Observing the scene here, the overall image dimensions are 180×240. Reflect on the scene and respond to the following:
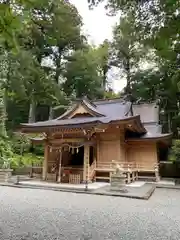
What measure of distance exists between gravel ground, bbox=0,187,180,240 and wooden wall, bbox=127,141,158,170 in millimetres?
6989

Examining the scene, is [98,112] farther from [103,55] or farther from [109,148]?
[103,55]

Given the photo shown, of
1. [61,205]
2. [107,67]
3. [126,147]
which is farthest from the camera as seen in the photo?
[107,67]

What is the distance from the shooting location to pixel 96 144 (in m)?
12.4

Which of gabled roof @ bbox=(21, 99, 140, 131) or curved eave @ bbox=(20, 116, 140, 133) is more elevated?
gabled roof @ bbox=(21, 99, 140, 131)

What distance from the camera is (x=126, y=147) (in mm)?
13727

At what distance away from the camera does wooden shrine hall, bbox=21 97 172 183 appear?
1084 centimetres

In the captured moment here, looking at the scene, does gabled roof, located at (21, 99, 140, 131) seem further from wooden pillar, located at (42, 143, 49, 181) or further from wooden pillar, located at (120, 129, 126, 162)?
wooden pillar, located at (42, 143, 49, 181)

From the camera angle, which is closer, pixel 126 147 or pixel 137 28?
pixel 137 28

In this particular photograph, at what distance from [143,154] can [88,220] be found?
32.0 ft

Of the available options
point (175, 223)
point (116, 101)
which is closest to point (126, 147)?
point (116, 101)

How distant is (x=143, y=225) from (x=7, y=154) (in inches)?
118

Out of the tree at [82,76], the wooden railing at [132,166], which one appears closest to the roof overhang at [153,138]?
the wooden railing at [132,166]

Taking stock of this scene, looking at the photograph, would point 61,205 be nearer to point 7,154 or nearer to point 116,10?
point 7,154

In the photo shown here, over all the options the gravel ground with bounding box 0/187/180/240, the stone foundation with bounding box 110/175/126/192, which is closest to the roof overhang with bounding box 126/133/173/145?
the stone foundation with bounding box 110/175/126/192
